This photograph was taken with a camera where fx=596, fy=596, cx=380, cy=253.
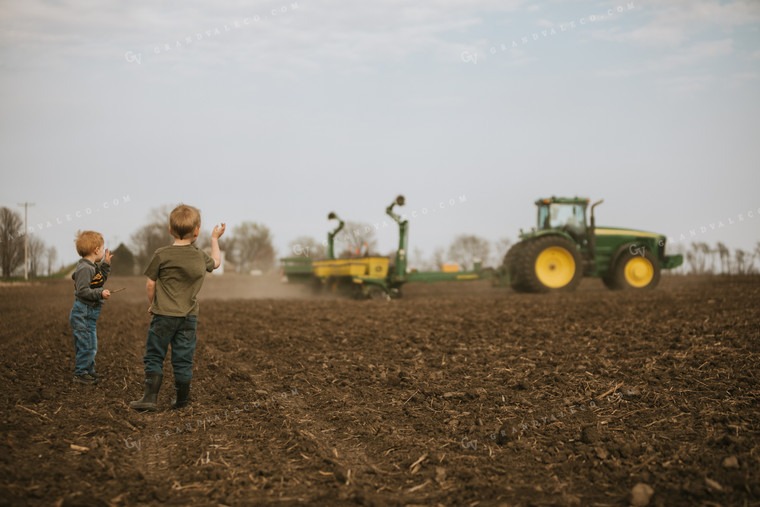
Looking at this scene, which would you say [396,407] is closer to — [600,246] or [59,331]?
[59,331]

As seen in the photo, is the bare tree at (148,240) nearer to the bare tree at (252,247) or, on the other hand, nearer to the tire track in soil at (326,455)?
the tire track in soil at (326,455)

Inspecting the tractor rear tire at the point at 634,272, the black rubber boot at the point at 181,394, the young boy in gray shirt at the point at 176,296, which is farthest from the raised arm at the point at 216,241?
the tractor rear tire at the point at 634,272

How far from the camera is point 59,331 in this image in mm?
8766

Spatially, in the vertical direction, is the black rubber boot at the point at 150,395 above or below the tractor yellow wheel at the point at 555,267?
below

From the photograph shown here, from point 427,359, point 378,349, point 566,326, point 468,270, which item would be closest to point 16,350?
point 378,349

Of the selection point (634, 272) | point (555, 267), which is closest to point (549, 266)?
point (555, 267)

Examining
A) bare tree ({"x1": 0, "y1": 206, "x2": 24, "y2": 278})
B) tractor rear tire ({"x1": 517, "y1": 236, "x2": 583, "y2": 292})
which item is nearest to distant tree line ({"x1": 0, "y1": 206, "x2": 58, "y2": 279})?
bare tree ({"x1": 0, "y1": 206, "x2": 24, "y2": 278})

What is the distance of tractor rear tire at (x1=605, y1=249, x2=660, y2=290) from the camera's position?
1540 cm

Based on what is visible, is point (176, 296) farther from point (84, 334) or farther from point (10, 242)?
point (10, 242)

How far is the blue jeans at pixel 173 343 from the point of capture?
4520 mm

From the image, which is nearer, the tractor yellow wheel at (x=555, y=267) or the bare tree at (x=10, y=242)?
the bare tree at (x=10, y=242)

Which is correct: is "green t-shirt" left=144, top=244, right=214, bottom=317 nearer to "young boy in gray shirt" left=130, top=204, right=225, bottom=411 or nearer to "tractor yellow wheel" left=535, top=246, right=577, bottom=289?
"young boy in gray shirt" left=130, top=204, right=225, bottom=411

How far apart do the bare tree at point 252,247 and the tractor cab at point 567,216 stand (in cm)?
1888

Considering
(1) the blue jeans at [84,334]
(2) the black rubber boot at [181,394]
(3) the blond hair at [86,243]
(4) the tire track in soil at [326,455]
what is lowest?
(4) the tire track in soil at [326,455]
